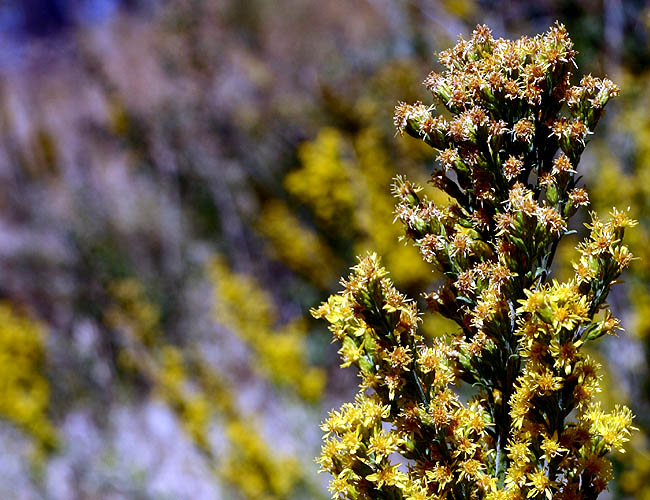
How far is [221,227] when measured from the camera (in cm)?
1342

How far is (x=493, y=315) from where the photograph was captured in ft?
4.40

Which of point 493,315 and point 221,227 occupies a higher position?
point 221,227

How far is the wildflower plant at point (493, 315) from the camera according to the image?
4.30 ft

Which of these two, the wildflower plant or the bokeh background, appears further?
the bokeh background

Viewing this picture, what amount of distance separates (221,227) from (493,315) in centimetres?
1236

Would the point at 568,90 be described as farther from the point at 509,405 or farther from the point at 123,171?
the point at 123,171

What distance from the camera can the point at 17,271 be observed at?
15.2 m

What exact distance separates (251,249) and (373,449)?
11726 millimetres

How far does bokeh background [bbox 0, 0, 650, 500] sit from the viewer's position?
17.9 feet

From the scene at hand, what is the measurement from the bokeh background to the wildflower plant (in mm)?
3664

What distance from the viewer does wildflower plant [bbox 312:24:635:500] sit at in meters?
1.31

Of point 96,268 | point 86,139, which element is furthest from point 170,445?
point 86,139

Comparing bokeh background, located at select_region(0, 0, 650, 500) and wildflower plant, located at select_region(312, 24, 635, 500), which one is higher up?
bokeh background, located at select_region(0, 0, 650, 500)

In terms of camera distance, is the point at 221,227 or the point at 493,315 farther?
the point at 221,227
